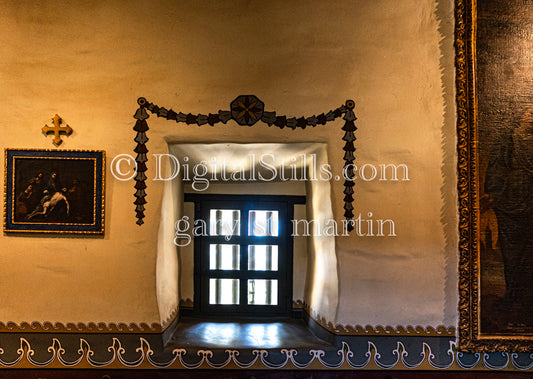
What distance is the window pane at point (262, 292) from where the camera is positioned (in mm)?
3420

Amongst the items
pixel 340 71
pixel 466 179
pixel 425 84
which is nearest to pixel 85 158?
pixel 340 71

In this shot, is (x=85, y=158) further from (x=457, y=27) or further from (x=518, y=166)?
(x=518, y=166)

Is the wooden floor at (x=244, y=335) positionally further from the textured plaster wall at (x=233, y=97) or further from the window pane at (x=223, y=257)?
the window pane at (x=223, y=257)

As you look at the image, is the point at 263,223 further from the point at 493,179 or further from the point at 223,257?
the point at 493,179

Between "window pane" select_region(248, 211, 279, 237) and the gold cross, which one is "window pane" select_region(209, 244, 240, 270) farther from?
the gold cross

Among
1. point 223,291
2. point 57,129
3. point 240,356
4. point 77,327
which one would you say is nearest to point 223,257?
point 223,291

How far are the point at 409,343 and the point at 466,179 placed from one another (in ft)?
3.99

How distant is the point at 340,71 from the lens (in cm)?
277

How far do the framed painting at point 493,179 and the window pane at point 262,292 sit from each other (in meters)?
1.47

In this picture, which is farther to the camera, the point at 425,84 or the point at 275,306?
the point at 275,306

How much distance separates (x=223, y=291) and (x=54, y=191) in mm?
1572

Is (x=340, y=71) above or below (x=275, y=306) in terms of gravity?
above

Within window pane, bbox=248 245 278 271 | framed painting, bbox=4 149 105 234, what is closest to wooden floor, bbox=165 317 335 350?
window pane, bbox=248 245 278 271

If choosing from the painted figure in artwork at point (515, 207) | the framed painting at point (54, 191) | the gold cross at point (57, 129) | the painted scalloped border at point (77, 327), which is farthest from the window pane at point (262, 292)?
the gold cross at point (57, 129)
